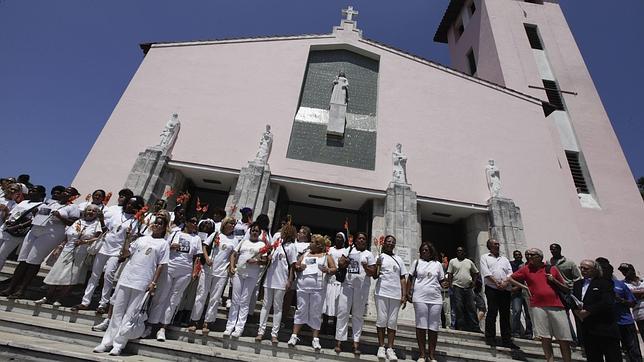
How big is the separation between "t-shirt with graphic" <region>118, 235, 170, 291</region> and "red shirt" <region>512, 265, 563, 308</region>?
5396 millimetres

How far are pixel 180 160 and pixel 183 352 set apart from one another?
7205 mm

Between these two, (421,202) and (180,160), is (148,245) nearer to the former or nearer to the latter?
(180,160)

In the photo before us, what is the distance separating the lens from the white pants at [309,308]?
471cm

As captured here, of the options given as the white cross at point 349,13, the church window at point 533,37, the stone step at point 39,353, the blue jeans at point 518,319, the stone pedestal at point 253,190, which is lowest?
the stone step at point 39,353

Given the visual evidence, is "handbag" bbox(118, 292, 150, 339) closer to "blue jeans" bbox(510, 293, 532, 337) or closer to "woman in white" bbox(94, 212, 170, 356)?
"woman in white" bbox(94, 212, 170, 356)

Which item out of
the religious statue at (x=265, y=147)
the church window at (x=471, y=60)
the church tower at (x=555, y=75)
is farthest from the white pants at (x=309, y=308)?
the church window at (x=471, y=60)

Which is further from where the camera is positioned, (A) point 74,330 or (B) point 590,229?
(B) point 590,229

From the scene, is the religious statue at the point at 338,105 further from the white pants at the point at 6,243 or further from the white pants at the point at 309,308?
the white pants at the point at 6,243

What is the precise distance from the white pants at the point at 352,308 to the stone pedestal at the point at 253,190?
4.85 m

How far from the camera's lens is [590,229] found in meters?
10.8

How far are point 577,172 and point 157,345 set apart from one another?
14.8 m

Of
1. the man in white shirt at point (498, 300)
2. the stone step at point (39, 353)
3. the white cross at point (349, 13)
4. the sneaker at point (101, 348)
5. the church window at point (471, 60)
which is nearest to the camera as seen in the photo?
the stone step at point (39, 353)

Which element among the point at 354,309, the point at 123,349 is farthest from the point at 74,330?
the point at 354,309

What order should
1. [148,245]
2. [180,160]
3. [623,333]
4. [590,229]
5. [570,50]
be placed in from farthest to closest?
[570,50] < [590,229] < [180,160] < [623,333] < [148,245]
